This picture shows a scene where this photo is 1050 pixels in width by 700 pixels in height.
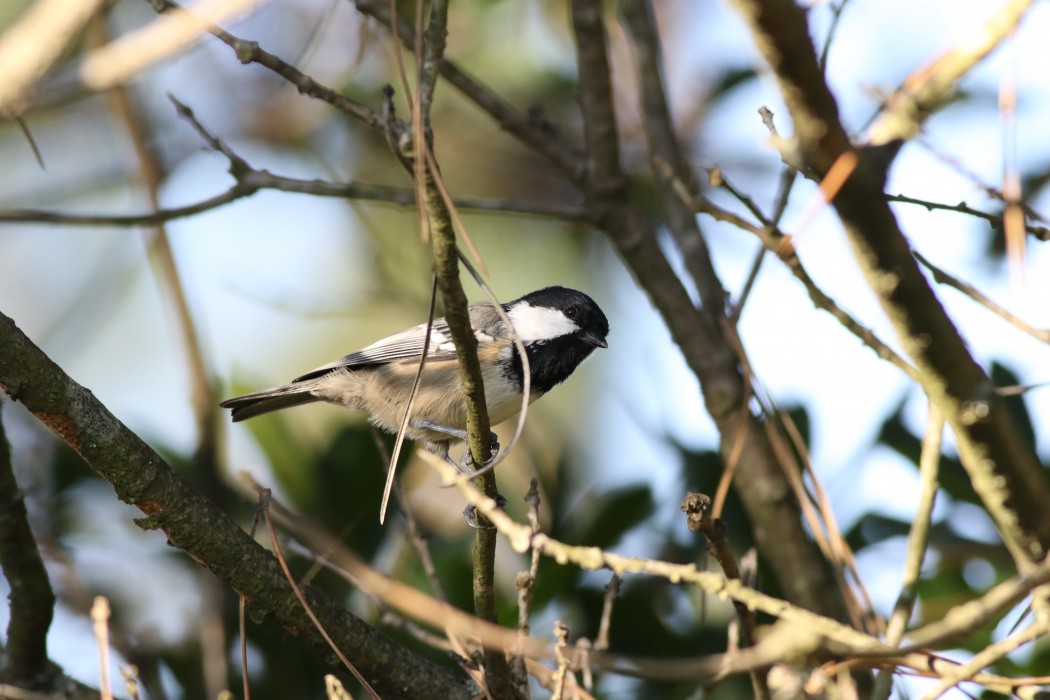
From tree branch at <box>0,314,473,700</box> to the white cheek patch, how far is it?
1.61 meters

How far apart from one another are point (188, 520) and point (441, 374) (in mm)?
1639

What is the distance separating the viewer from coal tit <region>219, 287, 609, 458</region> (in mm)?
3752

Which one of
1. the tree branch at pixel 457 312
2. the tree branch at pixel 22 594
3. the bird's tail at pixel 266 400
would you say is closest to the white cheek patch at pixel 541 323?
the bird's tail at pixel 266 400

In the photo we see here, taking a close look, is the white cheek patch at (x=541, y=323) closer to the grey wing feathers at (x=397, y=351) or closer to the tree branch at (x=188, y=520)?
the grey wing feathers at (x=397, y=351)

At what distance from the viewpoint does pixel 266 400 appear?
3.79 m

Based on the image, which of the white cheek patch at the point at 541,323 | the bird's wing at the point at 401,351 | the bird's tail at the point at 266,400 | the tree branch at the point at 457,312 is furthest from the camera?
the white cheek patch at the point at 541,323

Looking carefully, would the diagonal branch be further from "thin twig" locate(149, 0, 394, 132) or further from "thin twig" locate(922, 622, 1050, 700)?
"thin twig" locate(149, 0, 394, 132)

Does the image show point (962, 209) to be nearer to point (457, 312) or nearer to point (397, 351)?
point (457, 312)

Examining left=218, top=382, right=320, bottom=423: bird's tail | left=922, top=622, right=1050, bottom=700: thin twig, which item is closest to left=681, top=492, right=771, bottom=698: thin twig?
left=922, top=622, right=1050, bottom=700: thin twig

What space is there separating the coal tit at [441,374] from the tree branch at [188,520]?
50.5 inches

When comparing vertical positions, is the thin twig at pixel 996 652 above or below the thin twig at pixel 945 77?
below

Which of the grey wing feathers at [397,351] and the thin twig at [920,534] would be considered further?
the grey wing feathers at [397,351]

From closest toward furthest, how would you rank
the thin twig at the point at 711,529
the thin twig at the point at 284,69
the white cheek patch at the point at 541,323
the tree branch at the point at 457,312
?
the tree branch at the point at 457,312 < the thin twig at the point at 711,529 < the thin twig at the point at 284,69 < the white cheek patch at the point at 541,323

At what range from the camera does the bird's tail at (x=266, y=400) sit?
3732mm
